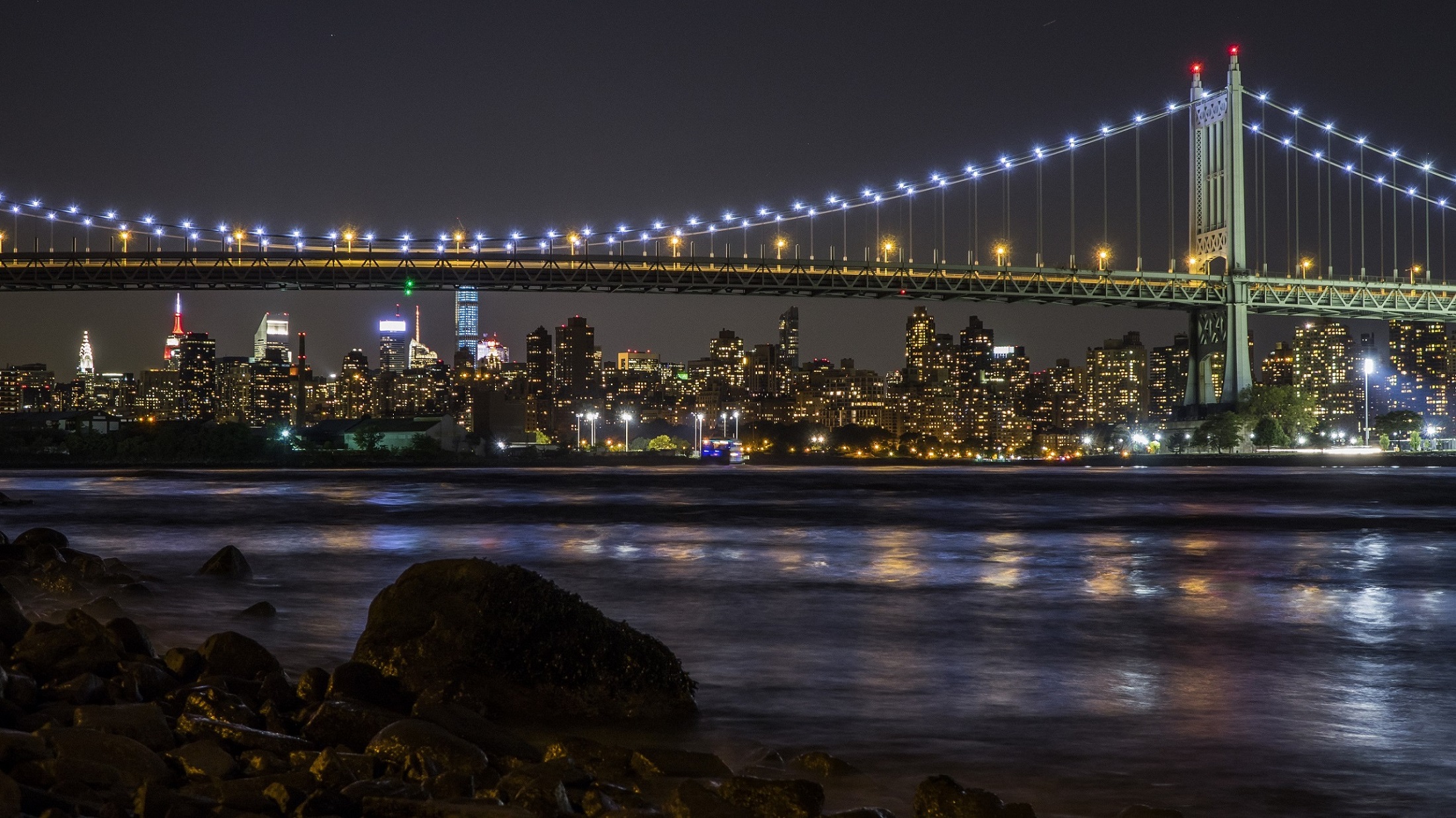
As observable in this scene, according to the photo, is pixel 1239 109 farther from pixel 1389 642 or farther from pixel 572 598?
pixel 572 598

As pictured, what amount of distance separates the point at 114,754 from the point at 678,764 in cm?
268

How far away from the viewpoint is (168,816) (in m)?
5.40

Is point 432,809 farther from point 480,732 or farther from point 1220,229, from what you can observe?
point 1220,229

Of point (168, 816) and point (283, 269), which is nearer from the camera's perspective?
point (168, 816)

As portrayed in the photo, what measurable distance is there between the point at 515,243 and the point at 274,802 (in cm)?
7425

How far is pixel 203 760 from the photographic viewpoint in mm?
6270

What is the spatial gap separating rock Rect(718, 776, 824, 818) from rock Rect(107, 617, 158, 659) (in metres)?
4.86

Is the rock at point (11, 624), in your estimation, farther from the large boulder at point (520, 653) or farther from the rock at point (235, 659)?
the large boulder at point (520, 653)

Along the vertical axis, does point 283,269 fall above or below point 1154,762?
above

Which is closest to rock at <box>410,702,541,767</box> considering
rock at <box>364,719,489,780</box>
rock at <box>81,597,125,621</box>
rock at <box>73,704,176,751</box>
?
rock at <box>364,719,489,780</box>

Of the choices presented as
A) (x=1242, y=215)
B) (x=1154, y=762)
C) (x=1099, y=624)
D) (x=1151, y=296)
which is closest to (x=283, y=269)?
(x=1151, y=296)

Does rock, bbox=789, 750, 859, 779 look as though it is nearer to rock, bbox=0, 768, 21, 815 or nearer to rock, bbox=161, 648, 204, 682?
rock, bbox=161, 648, 204, 682

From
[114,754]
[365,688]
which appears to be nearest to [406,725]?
[114,754]

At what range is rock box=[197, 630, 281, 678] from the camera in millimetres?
8414
